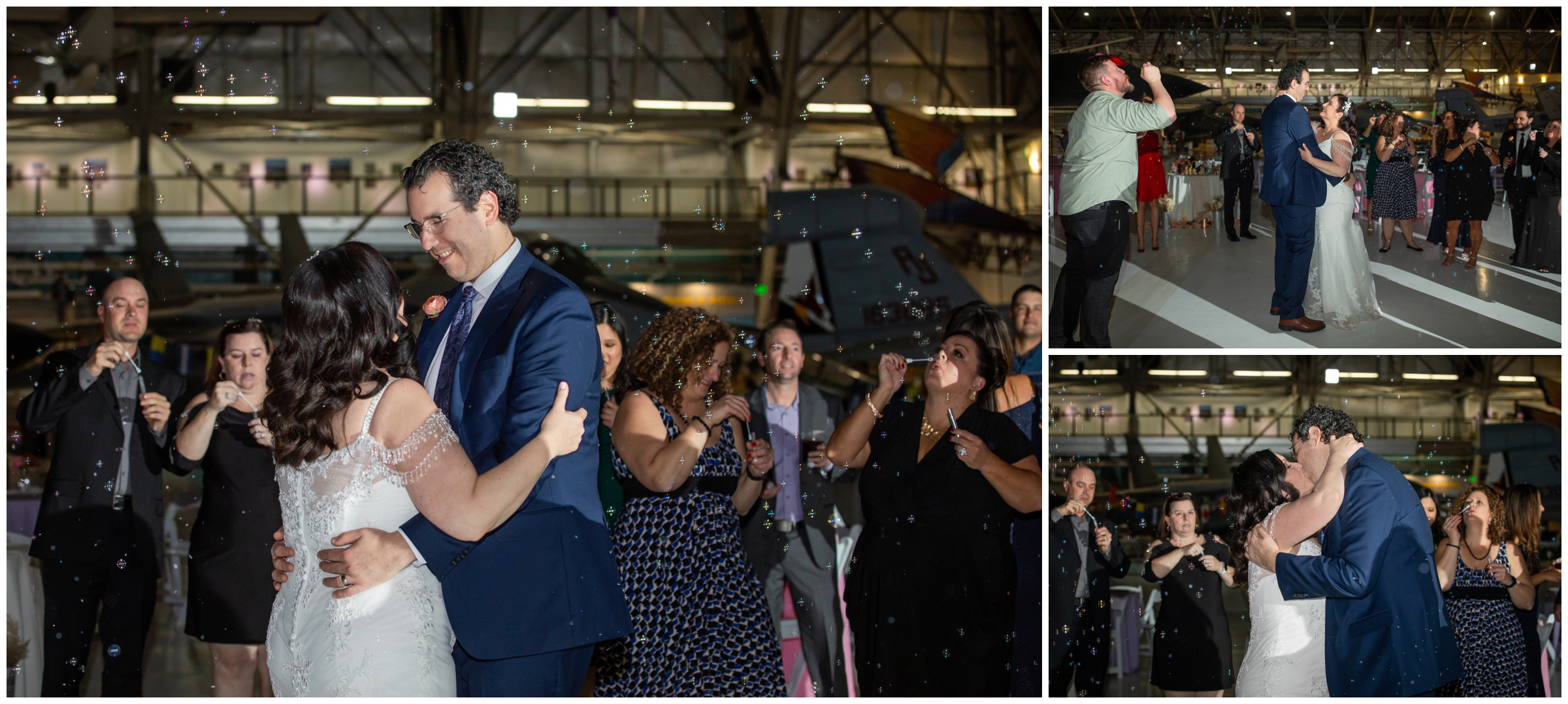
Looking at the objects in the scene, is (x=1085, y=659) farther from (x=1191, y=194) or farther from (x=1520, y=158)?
(x=1520, y=158)

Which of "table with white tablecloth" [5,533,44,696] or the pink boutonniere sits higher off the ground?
the pink boutonniere

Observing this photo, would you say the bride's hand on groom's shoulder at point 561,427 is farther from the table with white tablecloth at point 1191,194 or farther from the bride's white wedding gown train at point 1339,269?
the bride's white wedding gown train at point 1339,269

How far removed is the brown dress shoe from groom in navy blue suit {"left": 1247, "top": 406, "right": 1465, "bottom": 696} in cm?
33

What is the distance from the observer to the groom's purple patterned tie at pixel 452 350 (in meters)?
1.81

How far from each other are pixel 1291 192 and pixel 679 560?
165 cm

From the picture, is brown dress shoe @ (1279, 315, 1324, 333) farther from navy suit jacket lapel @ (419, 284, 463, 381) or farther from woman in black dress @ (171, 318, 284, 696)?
woman in black dress @ (171, 318, 284, 696)

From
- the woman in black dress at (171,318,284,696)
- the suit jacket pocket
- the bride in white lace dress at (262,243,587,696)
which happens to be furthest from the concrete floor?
the suit jacket pocket

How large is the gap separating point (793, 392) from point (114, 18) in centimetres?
829

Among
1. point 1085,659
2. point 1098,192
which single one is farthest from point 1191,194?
point 1085,659

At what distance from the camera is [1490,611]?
275cm

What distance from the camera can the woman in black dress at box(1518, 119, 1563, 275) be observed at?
2.58 m

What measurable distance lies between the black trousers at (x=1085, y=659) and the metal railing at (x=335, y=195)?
21.5ft

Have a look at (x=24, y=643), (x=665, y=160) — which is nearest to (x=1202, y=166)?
(x=24, y=643)

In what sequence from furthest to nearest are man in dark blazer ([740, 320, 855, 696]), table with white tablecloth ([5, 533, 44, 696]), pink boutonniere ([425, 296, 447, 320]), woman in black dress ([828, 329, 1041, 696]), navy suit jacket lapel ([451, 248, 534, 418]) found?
1. man in dark blazer ([740, 320, 855, 696])
2. table with white tablecloth ([5, 533, 44, 696])
3. woman in black dress ([828, 329, 1041, 696])
4. pink boutonniere ([425, 296, 447, 320])
5. navy suit jacket lapel ([451, 248, 534, 418])
